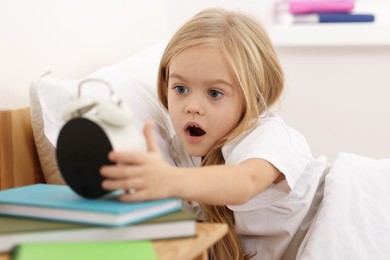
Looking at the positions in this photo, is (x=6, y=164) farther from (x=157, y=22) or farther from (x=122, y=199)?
(x=157, y=22)

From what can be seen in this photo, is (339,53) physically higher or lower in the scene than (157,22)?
lower

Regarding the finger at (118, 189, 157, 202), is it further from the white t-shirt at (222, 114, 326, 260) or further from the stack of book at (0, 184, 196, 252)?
the white t-shirt at (222, 114, 326, 260)

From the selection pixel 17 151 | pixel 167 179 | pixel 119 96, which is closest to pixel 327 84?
pixel 119 96

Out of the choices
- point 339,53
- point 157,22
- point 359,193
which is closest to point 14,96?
point 359,193

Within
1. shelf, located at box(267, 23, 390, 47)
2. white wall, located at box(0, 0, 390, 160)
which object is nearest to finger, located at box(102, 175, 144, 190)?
white wall, located at box(0, 0, 390, 160)

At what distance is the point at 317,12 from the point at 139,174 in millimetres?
1871

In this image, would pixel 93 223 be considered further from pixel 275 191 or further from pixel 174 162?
pixel 174 162

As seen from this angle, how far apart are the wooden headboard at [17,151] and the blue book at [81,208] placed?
1.09 ft

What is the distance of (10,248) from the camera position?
725 mm

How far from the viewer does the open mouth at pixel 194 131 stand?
4.28 feet

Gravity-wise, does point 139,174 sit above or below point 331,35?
above

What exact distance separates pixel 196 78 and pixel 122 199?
551 mm

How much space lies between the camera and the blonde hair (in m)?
1.26

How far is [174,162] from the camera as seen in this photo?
4.59 ft
